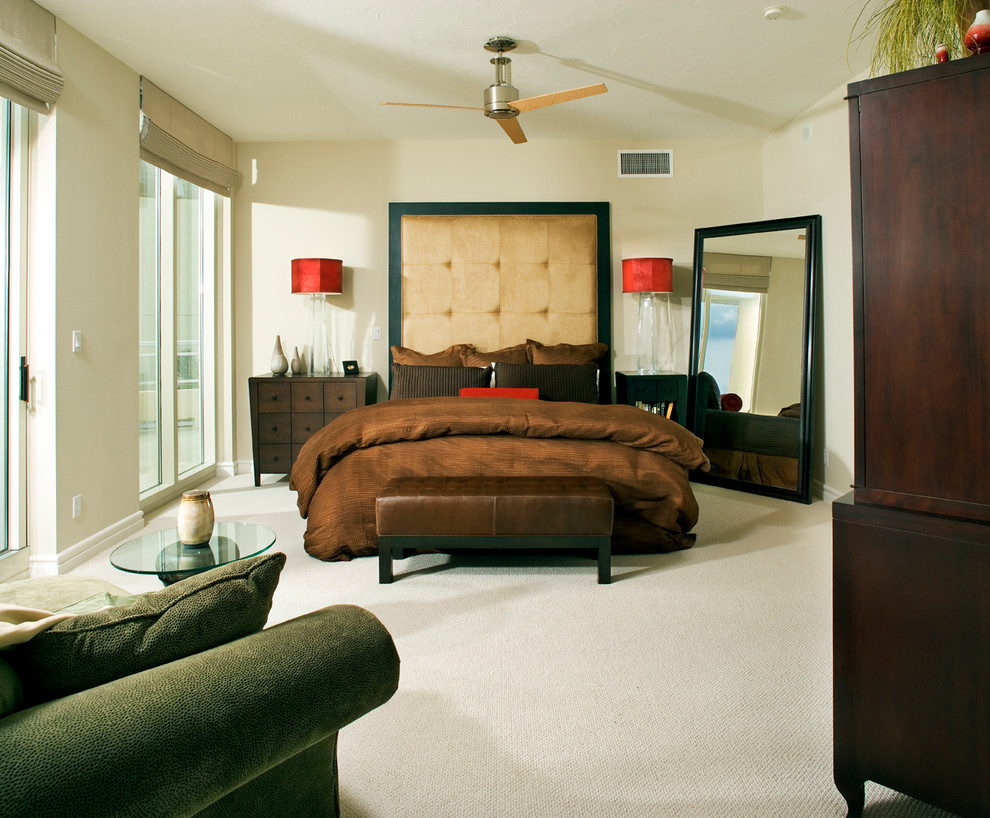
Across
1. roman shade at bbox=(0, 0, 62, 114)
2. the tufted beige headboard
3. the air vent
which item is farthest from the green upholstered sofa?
the air vent

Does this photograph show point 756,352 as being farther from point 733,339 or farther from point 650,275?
point 650,275

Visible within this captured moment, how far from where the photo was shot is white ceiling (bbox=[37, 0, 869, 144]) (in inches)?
135

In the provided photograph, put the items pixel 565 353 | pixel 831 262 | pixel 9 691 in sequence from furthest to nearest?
1. pixel 565 353
2. pixel 831 262
3. pixel 9 691

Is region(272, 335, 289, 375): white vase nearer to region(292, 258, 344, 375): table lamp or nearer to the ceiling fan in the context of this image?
region(292, 258, 344, 375): table lamp

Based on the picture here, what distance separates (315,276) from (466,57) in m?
2.08

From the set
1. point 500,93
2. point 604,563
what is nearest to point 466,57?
point 500,93

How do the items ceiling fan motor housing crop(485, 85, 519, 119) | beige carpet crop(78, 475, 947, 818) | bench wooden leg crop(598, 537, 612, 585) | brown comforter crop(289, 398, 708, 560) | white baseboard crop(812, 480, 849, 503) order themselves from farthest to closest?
white baseboard crop(812, 480, 849, 503) → ceiling fan motor housing crop(485, 85, 519, 119) → brown comforter crop(289, 398, 708, 560) → bench wooden leg crop(598, 537, 612, 585) → beige carpet crop(78, 475, 947, 818)

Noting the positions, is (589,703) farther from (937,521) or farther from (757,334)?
(757,334)

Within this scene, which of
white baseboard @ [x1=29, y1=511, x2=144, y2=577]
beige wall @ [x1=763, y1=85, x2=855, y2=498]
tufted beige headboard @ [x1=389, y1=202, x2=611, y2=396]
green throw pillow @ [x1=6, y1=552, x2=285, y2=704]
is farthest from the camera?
tufted beige headboard @ [x1=389, y1=202, x2=611, y2=396]

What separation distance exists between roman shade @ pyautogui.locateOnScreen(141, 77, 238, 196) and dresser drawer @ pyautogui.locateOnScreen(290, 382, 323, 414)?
5.14 ft

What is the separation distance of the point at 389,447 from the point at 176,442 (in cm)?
227

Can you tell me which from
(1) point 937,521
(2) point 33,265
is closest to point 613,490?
(1) point 937,521

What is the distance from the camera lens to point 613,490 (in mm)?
3555

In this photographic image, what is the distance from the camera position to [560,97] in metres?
3.65
